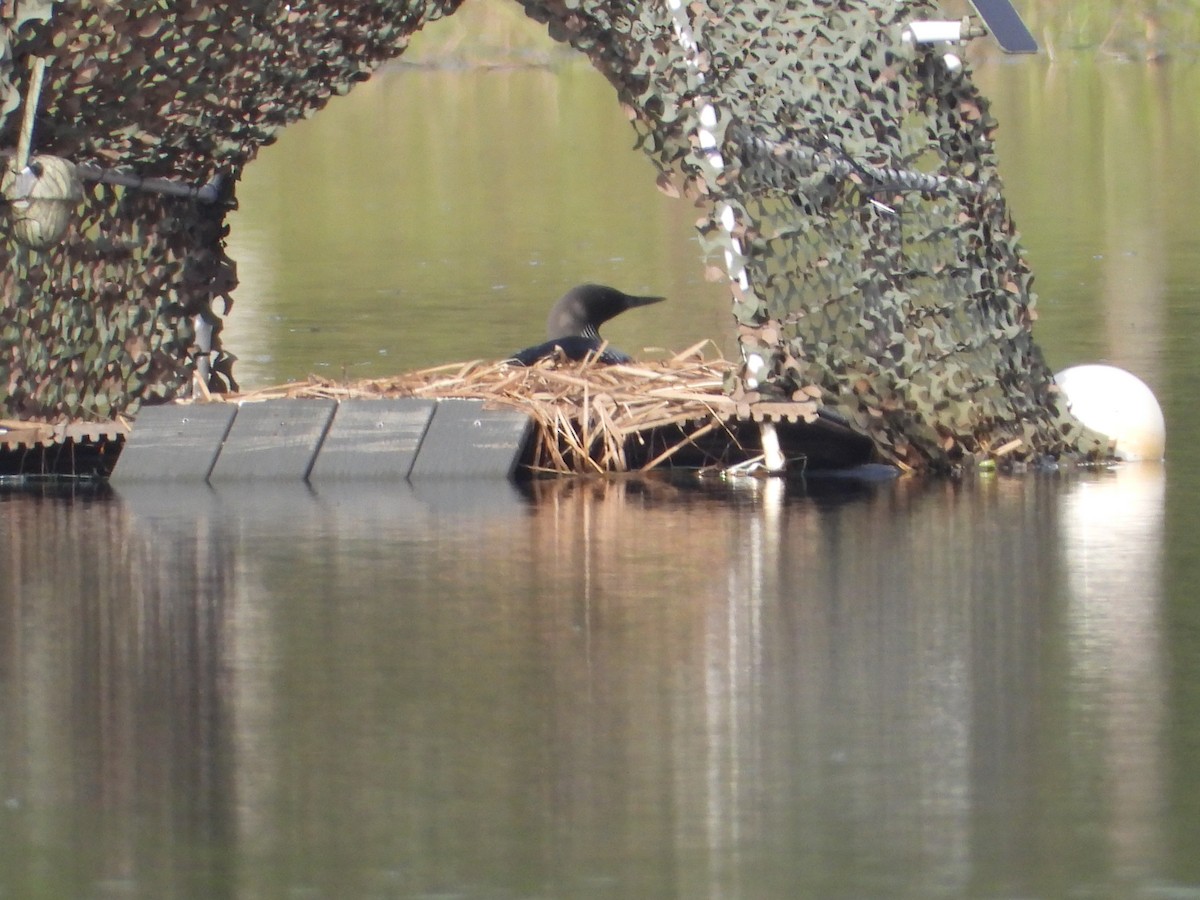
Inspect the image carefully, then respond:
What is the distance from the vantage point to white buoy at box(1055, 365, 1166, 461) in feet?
39.2

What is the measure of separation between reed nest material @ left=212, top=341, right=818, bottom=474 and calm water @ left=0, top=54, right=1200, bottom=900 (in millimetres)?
469

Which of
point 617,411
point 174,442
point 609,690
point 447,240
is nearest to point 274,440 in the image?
point 174,442

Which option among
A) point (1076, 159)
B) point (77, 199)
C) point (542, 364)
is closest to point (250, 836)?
point (77, 199)

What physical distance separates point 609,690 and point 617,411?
490 centimetres

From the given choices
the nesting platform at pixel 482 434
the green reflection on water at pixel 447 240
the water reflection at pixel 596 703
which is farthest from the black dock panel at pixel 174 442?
the green reflection on water at pixel 447 240

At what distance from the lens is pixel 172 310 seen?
13.1 meters

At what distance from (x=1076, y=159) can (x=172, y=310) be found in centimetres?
2392

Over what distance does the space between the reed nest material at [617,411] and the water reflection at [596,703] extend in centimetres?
121

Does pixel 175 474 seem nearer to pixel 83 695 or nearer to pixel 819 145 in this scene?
pixel 819 145

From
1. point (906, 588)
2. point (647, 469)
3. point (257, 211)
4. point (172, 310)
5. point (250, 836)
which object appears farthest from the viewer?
point (257, 211)

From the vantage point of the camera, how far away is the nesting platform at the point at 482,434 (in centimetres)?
1195

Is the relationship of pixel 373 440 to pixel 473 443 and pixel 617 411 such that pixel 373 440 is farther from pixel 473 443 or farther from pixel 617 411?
pixel 617 411

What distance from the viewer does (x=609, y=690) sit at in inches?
291

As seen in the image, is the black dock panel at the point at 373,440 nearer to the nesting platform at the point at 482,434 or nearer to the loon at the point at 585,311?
the nesting platform at the point at 482,434
